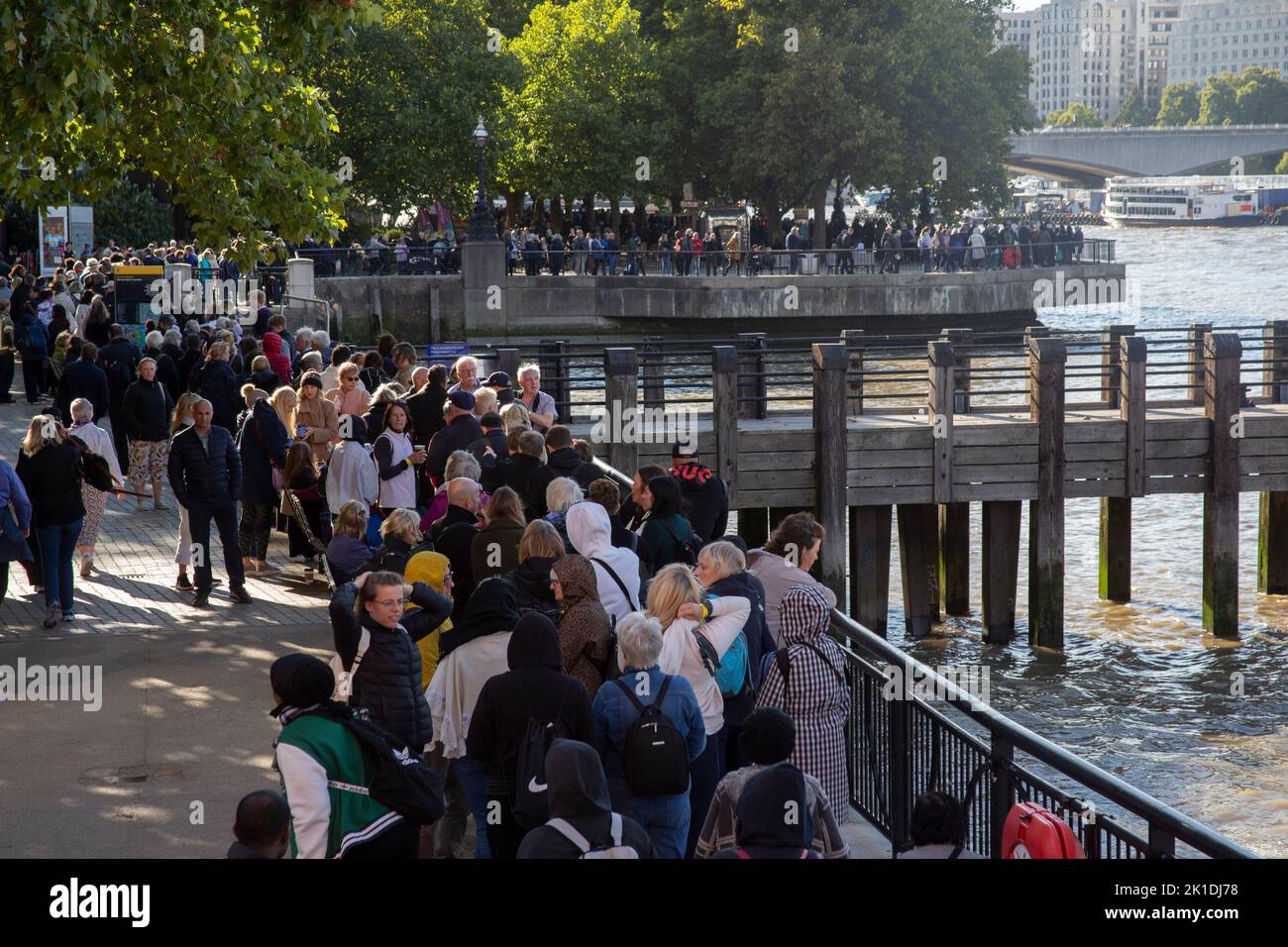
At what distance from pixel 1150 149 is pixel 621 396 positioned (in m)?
95.6

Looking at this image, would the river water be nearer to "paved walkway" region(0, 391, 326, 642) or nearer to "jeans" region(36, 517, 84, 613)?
"paved walkway" region(0, 391, 326, 642)

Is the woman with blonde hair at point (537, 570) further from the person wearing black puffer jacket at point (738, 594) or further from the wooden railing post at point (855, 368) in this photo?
the wooden railing post at point (855, 368)

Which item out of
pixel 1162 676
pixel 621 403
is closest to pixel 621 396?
pixel 621 403

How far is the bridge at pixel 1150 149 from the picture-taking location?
346 feet

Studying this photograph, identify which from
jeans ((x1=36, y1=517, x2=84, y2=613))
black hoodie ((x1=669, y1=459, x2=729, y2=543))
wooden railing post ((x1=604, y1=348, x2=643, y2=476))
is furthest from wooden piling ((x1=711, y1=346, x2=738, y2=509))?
jeans ((x1=36, y1=517, x2=84, y2=613))

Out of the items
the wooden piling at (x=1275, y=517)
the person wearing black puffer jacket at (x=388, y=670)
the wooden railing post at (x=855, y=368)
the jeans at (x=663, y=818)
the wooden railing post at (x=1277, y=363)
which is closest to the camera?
the jeans at (x=663, y=818)

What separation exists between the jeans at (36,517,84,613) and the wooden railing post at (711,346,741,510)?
8769 mm

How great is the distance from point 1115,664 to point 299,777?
15.4m

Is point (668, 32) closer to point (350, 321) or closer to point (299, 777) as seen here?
point (350, 321)

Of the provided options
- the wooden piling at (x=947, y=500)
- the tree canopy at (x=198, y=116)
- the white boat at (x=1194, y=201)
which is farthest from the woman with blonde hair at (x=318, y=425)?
the white boat at (x=1194, y=201)

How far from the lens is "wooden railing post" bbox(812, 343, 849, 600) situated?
1900 cm

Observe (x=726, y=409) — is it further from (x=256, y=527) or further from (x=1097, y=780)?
(x=1097, y=780)

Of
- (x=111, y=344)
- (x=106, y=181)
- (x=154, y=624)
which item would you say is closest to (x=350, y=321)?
(x=111, y=344)

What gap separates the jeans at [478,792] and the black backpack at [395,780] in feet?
3.19
